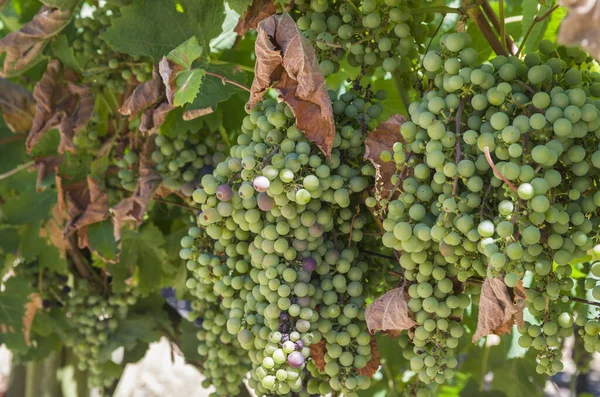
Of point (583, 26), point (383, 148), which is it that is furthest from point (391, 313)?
point (583, 26)

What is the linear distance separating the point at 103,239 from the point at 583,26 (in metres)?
1.39

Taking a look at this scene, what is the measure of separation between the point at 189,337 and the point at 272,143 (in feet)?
4.07

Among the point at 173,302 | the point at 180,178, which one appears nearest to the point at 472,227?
the point at 180,178

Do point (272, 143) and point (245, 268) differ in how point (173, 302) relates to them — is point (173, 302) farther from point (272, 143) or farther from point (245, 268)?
point (272, 143)

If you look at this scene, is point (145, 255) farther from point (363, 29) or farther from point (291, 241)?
point (363, 29)

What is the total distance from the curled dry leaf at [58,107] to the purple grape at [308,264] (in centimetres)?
84

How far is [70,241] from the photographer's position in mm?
A: 2199

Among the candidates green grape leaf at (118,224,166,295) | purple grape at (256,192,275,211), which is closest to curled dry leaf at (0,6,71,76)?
green grape leaf at (118,224,166,295)

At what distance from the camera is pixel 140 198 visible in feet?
5.35

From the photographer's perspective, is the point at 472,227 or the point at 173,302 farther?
the point at 173,302

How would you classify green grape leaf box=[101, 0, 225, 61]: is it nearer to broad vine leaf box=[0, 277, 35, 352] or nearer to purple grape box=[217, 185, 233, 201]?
purple grape box=[217, 185, 233, 201]

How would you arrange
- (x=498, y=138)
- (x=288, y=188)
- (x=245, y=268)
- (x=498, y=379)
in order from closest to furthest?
(x=498, y=138) → (x=288, y=188) → (x=245, y=268) → (x=498, y=379)

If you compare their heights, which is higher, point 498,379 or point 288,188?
point 288,188

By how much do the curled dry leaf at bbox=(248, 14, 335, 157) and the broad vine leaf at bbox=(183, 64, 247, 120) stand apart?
0.23m
